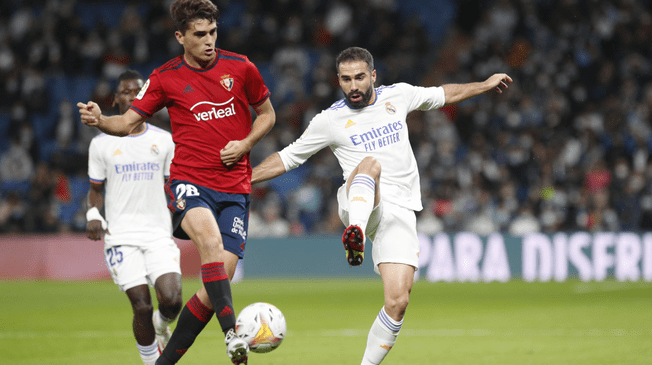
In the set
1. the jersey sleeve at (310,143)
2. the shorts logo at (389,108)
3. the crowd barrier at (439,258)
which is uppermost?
the shorts logo at (389,108)

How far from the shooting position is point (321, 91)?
20.4 meters

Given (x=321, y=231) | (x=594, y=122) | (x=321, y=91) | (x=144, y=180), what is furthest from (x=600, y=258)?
(x=144, y=180)

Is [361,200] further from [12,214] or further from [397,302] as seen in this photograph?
[12,214]

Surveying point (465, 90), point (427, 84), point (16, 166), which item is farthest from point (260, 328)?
point (427, 84)

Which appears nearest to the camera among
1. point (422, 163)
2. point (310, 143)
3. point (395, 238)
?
point (395, 238)

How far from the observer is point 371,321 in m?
10.7

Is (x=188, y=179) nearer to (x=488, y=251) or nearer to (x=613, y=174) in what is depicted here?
(x=488, y=251)

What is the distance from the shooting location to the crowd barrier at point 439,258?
1641 centimetres

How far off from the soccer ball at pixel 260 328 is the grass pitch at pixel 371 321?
2.21 m

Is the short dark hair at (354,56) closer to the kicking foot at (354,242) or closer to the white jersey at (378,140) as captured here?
the white jersey at (378,140)

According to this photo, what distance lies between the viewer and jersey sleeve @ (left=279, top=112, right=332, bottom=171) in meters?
6.18

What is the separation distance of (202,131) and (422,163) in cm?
1365

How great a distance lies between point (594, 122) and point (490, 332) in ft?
37.3

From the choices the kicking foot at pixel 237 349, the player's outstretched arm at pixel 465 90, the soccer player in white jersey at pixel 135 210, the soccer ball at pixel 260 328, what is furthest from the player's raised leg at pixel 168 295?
the player's outstretched arm at pixel 465 90
